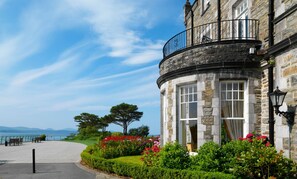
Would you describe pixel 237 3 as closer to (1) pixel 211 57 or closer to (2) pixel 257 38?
(2) pixel 257 38

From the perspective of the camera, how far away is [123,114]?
209 ft

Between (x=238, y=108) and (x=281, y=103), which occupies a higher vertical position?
(x=281, y=103)

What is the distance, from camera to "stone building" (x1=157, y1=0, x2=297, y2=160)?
31.3ft

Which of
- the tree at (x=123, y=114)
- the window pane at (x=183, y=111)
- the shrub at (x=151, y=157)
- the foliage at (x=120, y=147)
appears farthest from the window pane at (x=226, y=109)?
the tree at (x=123, y=114)

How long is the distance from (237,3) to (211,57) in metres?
3.53

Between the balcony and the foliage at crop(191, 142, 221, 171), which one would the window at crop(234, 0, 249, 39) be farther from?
the foliage at crop(191, 142, 221, 171)

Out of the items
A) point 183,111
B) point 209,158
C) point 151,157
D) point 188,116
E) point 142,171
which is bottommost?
point 142,171

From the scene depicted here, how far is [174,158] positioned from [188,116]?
2.39m

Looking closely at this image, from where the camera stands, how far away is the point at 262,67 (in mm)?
11188

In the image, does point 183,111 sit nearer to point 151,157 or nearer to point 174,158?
point 151,157

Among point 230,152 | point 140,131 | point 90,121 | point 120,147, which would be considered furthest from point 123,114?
point 230,152

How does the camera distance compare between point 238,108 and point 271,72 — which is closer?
point 271,72

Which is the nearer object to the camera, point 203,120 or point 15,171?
point 203,120

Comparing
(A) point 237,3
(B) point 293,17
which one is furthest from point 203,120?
(A) point 237,3
